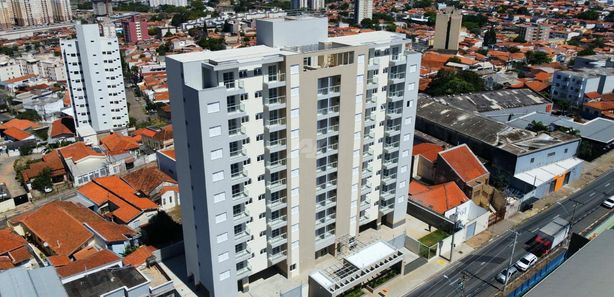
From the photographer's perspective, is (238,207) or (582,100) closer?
(238,207)

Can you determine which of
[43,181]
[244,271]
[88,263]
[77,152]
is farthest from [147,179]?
[244,271]

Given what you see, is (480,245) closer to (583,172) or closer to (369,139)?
(369,139)

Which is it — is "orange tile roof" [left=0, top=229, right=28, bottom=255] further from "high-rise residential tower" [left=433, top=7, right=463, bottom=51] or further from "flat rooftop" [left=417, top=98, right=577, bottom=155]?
"high-rise residential tower" [left=433, top=7, right=463, bottom=51]

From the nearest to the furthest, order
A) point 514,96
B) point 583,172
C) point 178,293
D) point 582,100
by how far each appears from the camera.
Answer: point 178,293
point 583,172
point 514,96
point 582,100

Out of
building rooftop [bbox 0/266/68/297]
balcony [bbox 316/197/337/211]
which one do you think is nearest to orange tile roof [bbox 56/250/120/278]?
building rooftop [bbox 0/266/68/297]

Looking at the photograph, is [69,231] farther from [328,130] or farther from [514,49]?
[514,49]

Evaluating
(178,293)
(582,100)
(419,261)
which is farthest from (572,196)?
(178,293)

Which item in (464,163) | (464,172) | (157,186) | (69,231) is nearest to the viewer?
(69,231)
